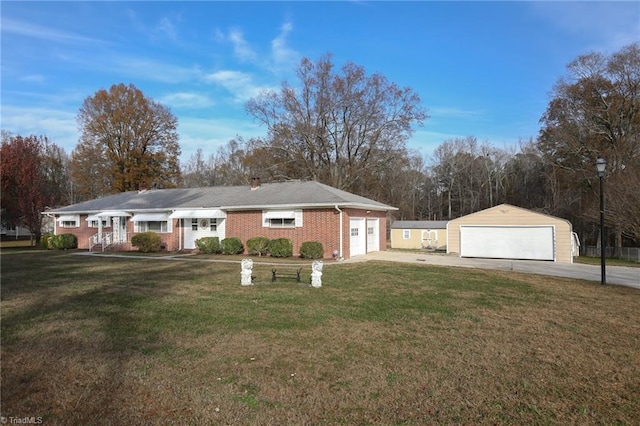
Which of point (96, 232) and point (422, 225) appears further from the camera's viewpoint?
point (422, 225)

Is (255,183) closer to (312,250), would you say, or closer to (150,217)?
(150,217)

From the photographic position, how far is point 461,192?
52.2 meters

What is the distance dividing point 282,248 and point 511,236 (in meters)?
11.8

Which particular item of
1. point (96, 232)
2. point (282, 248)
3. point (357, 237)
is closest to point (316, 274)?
point (282, 248)

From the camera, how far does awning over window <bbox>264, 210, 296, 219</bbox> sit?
750 inches

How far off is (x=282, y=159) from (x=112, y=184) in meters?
16.6

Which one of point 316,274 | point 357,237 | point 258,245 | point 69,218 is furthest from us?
point 69,218

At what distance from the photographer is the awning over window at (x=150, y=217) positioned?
2288 cm

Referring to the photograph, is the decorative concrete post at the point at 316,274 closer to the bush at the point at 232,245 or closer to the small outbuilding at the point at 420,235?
the bush at the point at 232,245

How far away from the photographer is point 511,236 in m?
20.3

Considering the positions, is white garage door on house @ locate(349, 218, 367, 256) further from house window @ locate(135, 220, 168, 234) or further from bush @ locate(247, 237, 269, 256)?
house window @ locate(135, 220, 168, 234)

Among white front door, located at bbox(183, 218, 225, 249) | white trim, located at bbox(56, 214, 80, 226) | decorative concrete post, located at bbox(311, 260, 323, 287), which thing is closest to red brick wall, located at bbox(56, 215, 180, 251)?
white trim, located at bbox(56, 214, 80, 226)

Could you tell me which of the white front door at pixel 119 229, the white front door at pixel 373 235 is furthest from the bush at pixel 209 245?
the white front door at pixel 373 235

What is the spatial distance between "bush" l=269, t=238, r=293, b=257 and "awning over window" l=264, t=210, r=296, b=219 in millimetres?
1139
